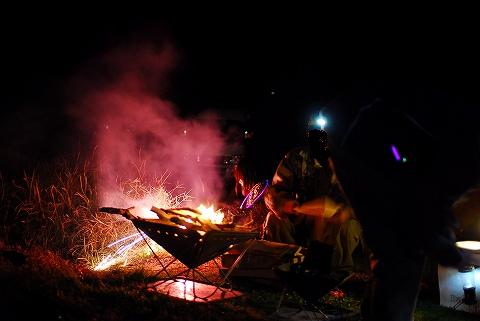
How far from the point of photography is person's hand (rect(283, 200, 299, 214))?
20.7 ft

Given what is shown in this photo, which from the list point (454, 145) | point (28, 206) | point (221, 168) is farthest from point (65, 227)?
point (221, 168)

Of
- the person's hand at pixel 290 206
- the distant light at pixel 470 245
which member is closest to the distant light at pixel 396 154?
the distant light at pixel 470 245

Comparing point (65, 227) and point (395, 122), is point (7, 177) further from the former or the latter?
point (395, 122)

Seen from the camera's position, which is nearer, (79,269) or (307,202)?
(79,269)

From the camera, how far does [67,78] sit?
15.1m

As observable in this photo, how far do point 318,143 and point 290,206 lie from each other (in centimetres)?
95

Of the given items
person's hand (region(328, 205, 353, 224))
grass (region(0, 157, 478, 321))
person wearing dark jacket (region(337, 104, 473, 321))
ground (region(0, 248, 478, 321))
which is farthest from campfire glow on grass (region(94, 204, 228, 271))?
person wearing dark jacket (region(337, 104, 473, 321))

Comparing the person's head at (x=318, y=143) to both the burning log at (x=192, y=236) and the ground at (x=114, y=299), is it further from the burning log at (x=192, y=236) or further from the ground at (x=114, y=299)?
the burning log at (x=192, y=236)

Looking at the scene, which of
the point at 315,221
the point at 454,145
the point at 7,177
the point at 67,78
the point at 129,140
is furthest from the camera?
the point at 67,78

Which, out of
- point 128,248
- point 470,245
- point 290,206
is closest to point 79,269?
point 128,248

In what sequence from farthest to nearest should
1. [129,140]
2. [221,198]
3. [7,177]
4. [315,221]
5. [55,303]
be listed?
[221,198], [129,140], [7,177], [315,221], [55,303]

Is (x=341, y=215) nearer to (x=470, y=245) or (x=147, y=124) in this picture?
(x=470, y=245)

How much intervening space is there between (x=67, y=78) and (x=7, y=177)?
638 cm

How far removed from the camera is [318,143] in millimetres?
6602
